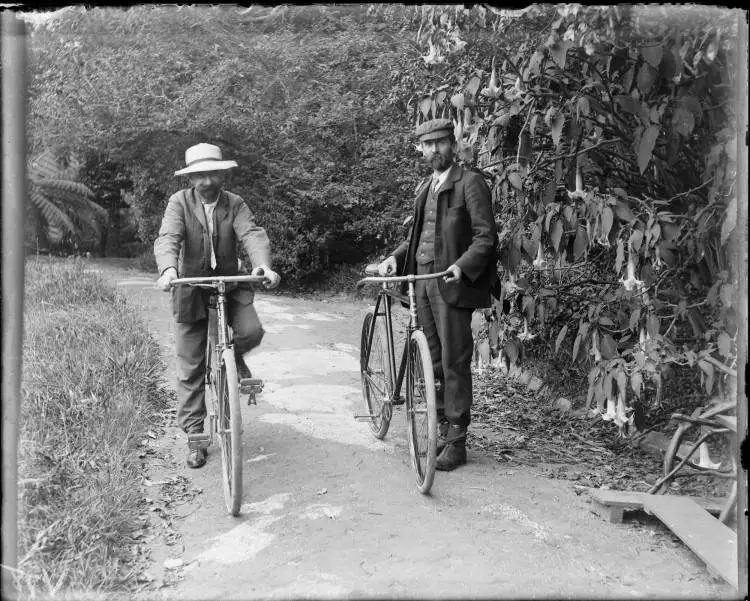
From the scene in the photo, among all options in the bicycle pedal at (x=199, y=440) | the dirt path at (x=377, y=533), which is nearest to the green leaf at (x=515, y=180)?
the dirt path at (x=377, y=533)

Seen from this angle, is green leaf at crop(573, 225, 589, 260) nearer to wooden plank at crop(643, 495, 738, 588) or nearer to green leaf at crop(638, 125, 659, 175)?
green leaf at crop(638, 125, 659, 175)

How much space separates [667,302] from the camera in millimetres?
4391

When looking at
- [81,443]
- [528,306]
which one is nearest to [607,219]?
[528,306]

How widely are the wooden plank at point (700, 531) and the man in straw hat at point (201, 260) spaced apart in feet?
7.69

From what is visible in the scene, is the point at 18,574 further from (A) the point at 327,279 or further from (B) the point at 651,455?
(A) the point at 327,279

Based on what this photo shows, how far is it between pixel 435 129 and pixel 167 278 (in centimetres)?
165

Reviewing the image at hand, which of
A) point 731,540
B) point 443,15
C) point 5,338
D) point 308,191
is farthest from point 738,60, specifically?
point 308,191

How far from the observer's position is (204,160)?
14.4 ft

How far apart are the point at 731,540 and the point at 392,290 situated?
219 centimetres

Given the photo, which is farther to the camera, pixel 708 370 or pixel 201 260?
pixel 201 260

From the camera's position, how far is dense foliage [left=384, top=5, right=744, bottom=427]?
3.60 meters

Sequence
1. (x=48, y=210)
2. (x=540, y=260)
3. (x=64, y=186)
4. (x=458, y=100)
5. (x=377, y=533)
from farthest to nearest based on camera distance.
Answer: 1. (x=64, y=186)
2. (x=48, y=210)
3. (x=540, y=260)
4. (x=458, y=100)
5. (x=377, y=533)

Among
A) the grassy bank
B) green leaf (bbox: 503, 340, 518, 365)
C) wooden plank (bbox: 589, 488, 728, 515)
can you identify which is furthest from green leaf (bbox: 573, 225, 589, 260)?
the grassy bank

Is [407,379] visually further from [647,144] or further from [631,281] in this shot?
[647,144]
